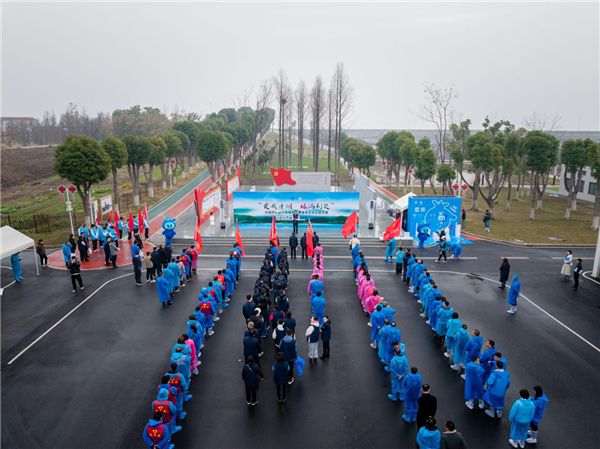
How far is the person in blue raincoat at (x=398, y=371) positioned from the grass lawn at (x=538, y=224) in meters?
16.0

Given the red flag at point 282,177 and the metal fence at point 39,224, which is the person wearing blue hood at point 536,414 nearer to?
the red flag at point 282,177

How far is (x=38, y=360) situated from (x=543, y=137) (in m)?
27.1

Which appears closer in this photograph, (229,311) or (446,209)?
(229,311)

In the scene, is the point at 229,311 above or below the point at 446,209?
below

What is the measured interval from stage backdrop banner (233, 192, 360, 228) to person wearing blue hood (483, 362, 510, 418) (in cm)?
1451

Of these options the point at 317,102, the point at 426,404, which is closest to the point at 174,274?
the point at 426,404

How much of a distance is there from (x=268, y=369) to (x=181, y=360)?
2.32 meters

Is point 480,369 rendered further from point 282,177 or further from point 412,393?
point 282,177

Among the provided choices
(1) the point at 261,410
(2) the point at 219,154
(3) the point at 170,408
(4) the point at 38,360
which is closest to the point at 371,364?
(1) the point at 261,410

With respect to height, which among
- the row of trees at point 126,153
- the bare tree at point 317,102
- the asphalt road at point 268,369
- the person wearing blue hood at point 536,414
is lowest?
the asphalt road at point 268,369

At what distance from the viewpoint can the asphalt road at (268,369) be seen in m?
7.60

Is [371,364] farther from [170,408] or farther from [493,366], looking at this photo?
[170,408]

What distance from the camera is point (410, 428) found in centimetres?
770

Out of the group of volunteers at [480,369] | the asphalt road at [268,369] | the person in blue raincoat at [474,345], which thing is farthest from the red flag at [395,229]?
the person in blue raincoat at [474,345]
